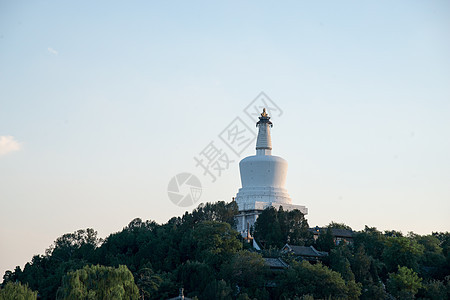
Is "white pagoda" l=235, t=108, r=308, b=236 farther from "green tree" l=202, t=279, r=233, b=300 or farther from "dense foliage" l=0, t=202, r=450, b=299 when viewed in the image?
"green tree" l=202, t=279, r=233, b=300

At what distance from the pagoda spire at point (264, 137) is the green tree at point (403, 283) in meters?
21.2

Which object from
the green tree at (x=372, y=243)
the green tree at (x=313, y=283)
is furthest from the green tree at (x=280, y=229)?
the green tree at (x=313, y=283)

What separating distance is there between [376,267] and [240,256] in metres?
8.61

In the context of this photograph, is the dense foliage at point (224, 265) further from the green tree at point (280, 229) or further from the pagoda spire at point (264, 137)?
the pagoda spire at point (264, 137)

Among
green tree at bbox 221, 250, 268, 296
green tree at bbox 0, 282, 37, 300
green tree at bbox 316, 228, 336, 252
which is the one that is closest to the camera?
green tree at bbox 0, 282, 37, 300

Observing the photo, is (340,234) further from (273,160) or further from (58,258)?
(58,258)

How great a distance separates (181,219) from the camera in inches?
2096

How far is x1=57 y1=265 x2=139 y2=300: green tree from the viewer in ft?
122

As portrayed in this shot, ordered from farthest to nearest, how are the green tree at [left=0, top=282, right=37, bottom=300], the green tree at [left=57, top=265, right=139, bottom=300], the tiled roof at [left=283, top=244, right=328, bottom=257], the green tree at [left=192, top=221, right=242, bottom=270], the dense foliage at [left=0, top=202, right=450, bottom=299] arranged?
the tiled roof at [left=283, top=244, right=328, bottom=257], the green tree at [left=192, top=221, right=242, bottom=270], the dense foliage at [left=0, top=202, right=450, bottom=299], the green tree at [left=57, top=265, right=139, bottom=300], the green tree at [left=0, top=282, right=37, bottom=300]

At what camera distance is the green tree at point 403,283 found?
1623 inches

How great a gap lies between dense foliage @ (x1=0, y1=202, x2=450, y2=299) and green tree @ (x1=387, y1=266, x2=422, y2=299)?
2.2 inches

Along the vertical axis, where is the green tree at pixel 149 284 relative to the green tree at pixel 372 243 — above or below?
below

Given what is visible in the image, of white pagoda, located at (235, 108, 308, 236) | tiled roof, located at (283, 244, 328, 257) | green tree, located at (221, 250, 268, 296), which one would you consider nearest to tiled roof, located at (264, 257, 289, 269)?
green tree, located at (221, 250, 268, 296)

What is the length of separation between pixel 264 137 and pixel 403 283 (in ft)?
75.1
